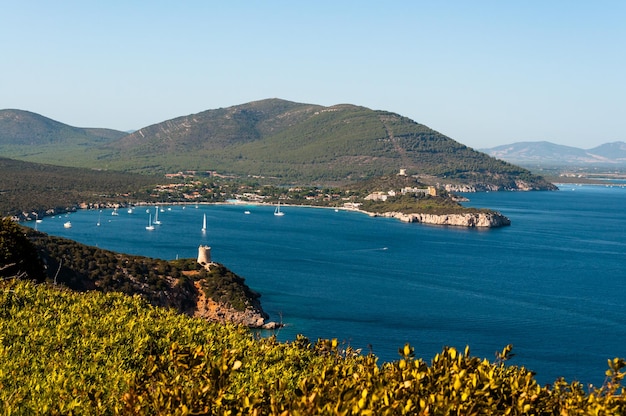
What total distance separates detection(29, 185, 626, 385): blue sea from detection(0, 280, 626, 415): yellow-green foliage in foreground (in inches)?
507

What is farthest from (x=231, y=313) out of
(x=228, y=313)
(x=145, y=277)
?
(x=145, y=277)

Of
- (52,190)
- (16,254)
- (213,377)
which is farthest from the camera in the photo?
(52,190)

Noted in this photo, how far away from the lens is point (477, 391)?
11.6m

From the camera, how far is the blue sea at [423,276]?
55406mm

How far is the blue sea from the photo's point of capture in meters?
55.4

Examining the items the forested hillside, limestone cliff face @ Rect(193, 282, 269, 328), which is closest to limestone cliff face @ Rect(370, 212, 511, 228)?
the forested hillside

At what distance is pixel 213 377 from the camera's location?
10.7 m

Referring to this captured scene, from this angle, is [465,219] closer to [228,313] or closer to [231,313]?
[231,313]

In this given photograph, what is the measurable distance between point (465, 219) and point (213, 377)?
138 meters

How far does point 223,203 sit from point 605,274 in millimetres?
110703

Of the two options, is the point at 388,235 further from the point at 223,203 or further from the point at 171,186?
the point at 171,186

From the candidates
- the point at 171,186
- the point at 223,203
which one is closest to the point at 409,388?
the point at 223,203

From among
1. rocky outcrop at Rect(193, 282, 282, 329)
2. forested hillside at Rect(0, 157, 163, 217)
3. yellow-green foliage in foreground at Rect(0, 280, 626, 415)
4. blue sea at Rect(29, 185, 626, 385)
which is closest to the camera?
yellow-green foliage in foreground at Rect(0, 280, 626, 415)

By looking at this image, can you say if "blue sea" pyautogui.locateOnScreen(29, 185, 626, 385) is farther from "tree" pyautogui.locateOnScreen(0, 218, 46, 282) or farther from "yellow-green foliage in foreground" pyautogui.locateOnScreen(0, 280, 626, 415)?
"tree" pyautogui.locateOnScreen(0, 218, 46, 282)
